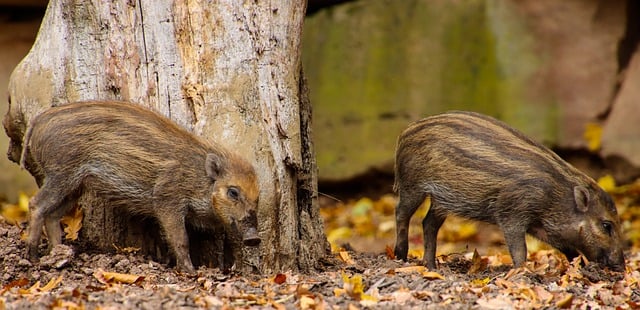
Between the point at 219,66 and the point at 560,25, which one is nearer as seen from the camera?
the point at 219,66

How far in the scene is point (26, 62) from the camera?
630 cm

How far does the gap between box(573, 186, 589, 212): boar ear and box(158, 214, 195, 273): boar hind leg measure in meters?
2.64

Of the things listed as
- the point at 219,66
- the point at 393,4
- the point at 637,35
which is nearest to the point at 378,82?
the point at 393,4

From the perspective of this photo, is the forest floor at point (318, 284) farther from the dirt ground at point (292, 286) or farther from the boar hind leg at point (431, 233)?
the boar hind leg at point (431, 233)

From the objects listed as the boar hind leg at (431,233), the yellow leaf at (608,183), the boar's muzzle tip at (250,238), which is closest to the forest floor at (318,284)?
the boar hind leg at (431,233)

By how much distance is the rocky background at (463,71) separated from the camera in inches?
421

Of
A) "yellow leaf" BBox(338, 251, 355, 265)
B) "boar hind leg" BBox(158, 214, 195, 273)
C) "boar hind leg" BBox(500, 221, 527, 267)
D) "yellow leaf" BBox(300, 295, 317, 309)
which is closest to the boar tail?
"boar hind leg" BBox(158, 214, 195, 273)

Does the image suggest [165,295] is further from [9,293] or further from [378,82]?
[378,82]

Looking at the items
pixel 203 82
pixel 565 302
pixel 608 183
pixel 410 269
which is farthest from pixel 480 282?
pixel 608 183

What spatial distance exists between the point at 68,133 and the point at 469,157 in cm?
260

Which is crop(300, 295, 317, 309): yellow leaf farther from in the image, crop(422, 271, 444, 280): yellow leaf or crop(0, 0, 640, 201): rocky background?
crop(0, 0, 640, 201): rocky background

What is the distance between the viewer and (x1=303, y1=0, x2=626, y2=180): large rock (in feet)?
35.3

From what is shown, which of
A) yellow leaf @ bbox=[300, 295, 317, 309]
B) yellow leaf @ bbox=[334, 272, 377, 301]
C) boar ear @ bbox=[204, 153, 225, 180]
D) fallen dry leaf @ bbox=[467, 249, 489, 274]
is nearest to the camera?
yellow leaf @ bbox=[300, 295, 317, 309]

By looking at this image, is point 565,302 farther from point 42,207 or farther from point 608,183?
point 608,183
